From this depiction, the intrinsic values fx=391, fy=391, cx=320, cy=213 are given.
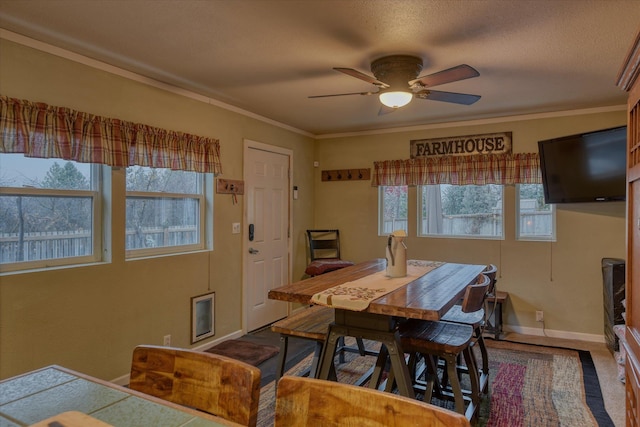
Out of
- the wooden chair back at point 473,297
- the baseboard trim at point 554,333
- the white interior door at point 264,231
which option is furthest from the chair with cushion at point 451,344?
the white interior door at point 264,231

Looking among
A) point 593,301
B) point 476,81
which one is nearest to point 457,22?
point 476,81

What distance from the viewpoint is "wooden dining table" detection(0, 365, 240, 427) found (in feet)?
2.92

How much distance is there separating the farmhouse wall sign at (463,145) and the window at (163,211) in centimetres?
257

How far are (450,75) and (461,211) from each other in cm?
251

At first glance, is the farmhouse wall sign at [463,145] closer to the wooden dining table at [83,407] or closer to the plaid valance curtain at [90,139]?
the plaid valance curtain at [90,139]

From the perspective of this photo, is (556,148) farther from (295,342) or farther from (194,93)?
(194,93)

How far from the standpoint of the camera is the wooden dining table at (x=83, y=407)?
0.89 m

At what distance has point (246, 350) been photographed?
359 centimetres

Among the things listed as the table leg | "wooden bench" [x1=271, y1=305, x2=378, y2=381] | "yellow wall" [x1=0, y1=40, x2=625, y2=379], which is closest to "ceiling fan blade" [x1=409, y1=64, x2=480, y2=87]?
"yellow wall" [x1=0, y1=40, x2=625, y2=379]

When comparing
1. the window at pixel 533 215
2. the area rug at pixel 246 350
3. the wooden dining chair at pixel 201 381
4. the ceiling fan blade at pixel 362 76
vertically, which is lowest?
the area rug at pixel 246 350

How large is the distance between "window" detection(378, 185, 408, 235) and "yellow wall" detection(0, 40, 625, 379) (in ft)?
0.34

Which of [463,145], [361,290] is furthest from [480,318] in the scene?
[463,145]

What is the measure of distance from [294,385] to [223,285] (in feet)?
9.74

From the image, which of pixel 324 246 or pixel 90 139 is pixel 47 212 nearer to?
pixel 90 139
